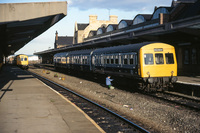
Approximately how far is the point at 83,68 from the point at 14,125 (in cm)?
1984

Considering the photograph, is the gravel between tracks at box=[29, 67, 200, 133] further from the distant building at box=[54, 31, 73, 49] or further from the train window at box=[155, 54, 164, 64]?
the distant building at box=[54, 31, 73, 49]

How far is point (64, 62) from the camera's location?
3700 cm

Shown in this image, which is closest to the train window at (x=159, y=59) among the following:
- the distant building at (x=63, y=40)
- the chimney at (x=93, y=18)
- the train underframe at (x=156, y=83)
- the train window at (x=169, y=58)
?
the train window at (x=169, y=58)

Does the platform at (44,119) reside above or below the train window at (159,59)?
below

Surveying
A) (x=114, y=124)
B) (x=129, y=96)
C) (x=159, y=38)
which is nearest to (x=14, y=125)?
(x=114, y=124)

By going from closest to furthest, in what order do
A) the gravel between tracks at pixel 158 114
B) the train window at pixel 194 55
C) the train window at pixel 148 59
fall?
the gravel between tracks at pixel 158 114
the train window at pixel 148 59
the train window at pixel 194 55

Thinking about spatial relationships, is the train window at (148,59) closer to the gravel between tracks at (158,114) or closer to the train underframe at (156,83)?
the train underframe at (156,83)

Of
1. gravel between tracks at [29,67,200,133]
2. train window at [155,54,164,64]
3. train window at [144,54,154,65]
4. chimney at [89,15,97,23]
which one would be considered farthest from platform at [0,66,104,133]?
chimney at [89,15,97,23]

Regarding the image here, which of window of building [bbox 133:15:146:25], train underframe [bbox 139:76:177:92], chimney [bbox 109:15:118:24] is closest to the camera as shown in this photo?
train underframe [bbox 139:76:177:92]

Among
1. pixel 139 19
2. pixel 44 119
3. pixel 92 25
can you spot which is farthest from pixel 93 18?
pixel 44 119

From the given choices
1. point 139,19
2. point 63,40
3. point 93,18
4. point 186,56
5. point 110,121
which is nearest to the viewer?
point 110,121

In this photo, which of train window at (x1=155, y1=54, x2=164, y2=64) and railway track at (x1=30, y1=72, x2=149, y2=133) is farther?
train window at (x1=155, y1=54, x2=164, y2=64)

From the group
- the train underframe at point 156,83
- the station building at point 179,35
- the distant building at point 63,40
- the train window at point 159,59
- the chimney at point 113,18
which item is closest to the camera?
the train underframe at point 156,83

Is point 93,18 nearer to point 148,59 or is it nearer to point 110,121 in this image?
point 148,59
